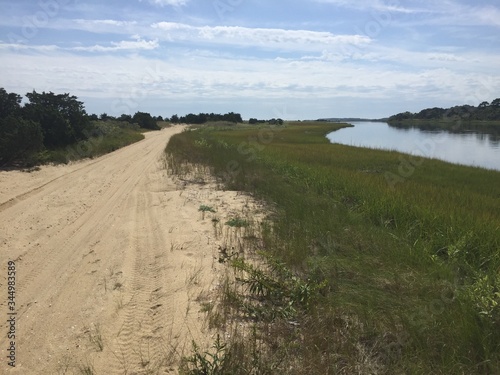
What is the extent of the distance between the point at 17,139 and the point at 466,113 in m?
85.3

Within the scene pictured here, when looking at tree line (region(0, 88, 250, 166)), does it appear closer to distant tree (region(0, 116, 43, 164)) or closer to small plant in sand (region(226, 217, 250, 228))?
distant tree (region(0, 116, 43, 164))

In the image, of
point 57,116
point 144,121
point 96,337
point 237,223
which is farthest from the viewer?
point 144,121

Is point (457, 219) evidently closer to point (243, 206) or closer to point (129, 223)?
point (243, 206)

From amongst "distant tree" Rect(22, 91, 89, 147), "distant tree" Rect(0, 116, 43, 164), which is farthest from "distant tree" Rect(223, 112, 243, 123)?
"distant tree" Rect(0, 116, 43, 164)

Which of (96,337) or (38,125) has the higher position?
(38,125)

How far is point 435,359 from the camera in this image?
300 cm

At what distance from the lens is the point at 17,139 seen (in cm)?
1317

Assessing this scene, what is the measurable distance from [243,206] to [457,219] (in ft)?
13.3

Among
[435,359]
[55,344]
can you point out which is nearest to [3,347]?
[55,344]

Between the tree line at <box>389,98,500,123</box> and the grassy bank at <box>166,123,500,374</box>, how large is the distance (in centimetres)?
8024

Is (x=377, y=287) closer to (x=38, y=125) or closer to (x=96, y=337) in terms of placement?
(x=96, y=337)

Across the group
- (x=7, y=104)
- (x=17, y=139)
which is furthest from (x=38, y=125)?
(x=7, y=104)

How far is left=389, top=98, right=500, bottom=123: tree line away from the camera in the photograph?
273 feet

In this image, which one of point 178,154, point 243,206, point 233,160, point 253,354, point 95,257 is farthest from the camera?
point 178,154
